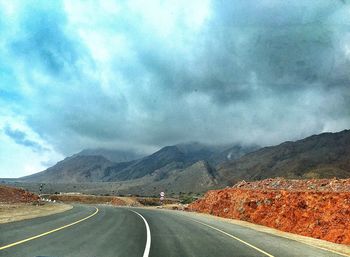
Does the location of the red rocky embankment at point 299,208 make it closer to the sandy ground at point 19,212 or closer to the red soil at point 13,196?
the sandy ground at point 19,212

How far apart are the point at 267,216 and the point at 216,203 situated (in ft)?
55.4

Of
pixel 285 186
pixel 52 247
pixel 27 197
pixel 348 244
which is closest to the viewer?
pixel 52 247

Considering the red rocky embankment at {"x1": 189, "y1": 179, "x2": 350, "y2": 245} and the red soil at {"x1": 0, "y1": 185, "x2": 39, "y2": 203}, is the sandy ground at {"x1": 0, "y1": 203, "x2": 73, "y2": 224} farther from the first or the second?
the red rocky embankment at {"x1": 189, "y1": 179, "x2": 350, "y2": 245}

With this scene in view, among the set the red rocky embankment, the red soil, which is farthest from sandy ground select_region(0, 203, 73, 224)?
the red rocky embankment

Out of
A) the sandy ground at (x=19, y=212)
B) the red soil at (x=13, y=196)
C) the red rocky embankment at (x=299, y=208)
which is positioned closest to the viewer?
the sandy ground at (x=19, y=212)

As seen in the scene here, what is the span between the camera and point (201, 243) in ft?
57.8

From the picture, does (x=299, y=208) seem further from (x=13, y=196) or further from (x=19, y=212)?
(x=13, y=196)

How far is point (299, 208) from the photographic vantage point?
32219 millimetres

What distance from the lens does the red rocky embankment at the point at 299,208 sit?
87.1 ft

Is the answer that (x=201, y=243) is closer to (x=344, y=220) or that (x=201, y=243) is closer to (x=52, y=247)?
→ (x=52, y=247)

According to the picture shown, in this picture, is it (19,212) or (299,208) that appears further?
(299,208)

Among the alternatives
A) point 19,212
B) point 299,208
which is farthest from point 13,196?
point 299,208

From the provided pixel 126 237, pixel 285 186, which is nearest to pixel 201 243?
pixel 126 237

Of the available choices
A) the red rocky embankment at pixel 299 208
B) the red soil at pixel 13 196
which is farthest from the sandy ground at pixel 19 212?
the red rocky embankment at pixel 299 208
